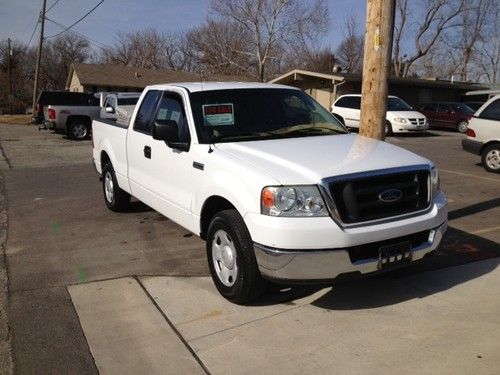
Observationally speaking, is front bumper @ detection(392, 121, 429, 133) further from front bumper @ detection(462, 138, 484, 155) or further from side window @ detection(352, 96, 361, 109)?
front bumper @ detection(462, 138, 484, 155)

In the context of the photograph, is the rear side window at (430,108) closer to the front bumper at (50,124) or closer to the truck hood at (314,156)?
the front bumper at (50,124)

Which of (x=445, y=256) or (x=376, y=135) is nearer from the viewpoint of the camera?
(x=445, y=256)

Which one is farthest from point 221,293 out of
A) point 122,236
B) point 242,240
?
point 122,236

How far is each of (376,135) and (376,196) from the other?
219cm

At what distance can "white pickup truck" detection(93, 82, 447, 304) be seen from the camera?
363 centimetres

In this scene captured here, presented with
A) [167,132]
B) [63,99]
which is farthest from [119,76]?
[167,132]

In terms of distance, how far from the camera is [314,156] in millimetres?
4059

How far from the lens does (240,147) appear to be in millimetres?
4391

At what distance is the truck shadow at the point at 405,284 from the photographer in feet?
14.0

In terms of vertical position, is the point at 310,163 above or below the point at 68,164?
above

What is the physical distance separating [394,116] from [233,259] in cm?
1862

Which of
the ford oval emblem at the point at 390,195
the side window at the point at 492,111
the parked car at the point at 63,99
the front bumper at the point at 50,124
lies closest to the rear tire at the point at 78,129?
the front bumper at the point at 50,124

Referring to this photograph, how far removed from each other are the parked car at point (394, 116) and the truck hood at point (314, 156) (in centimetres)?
1691

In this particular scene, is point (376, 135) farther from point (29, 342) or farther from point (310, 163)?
point (29, 342)
